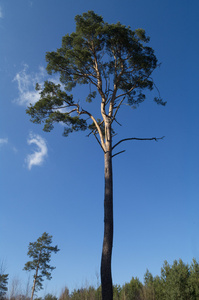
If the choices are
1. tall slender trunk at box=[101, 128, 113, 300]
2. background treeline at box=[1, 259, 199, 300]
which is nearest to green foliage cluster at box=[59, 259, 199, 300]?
background treeline at box=[1, 259, 199, 300]

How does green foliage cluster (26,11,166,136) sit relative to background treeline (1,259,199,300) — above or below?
above

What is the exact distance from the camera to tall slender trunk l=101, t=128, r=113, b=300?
5578 mm

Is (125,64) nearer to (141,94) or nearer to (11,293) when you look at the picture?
(141,94)

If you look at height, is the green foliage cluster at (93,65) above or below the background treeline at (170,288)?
above

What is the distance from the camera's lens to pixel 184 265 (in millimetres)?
14219

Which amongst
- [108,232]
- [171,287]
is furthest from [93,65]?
[171,287]

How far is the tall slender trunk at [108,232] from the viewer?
220 inches

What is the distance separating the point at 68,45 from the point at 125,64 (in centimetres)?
279

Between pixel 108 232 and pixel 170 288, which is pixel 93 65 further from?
pixel 170 288

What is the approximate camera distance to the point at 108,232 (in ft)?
20.9

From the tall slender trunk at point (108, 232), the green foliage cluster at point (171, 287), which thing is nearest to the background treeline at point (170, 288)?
the green foliage cluster at point (171, 287)

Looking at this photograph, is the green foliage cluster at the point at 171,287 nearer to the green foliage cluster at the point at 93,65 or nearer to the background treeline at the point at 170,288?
the background treeline at the point at 170,288

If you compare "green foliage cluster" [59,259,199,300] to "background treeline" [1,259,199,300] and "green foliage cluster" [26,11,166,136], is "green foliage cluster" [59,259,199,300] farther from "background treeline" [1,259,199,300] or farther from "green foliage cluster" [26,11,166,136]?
"green foliage cluster" [26,11,166,136]

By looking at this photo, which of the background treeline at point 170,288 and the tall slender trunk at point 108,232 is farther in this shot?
the background treeline at point 170,288
